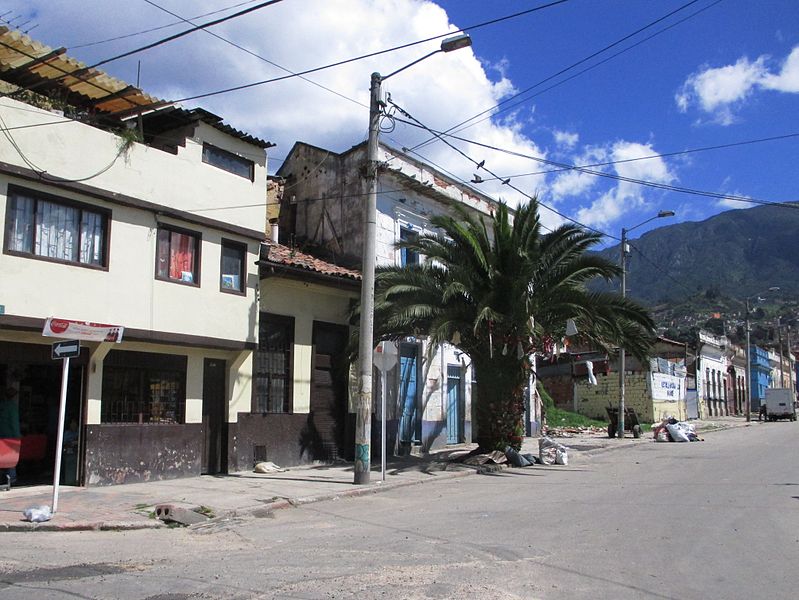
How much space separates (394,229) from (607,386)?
81.1 feet

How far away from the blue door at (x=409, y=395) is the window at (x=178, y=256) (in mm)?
8458

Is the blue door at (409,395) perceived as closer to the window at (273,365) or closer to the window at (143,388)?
the window at (273,365)

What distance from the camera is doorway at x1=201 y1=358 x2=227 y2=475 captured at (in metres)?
15.8

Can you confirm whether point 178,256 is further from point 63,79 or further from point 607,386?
point 607,386

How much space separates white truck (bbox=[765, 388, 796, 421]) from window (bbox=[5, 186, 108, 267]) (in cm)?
5297

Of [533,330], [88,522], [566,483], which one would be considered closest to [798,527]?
[566,483]

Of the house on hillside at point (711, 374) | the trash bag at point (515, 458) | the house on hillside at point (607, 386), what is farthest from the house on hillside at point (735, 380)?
the trash bag at point (515, 458)

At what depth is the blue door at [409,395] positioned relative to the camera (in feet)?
71.1

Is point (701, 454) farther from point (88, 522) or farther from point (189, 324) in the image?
point (88, 522)

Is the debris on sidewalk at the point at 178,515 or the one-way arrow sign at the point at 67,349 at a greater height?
the one-way arrow sign at the point at 67,349

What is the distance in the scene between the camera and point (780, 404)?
53.0m

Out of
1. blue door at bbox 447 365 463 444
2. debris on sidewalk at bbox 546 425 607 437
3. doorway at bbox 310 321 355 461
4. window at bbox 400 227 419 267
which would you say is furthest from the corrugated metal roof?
debris on sidewalk at bbox 546 425 607 437

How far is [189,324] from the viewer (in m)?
14.8

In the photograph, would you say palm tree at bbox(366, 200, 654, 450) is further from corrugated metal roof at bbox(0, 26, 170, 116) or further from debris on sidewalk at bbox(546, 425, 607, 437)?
debris on sidewalk at bbox(546, 425, 607, 437)
